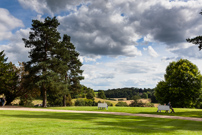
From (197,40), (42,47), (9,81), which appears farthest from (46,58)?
(197,40)

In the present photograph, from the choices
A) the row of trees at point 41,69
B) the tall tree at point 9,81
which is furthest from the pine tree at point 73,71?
the tall tree at point 9,81

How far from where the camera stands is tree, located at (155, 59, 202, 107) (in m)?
36.1

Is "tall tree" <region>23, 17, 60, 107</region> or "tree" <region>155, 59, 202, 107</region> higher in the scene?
"tall tree" <region>23, 17, 60, 107</region>

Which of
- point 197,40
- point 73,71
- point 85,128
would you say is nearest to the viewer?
point 85,128

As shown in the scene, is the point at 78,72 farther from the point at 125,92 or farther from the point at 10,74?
the point at 125,92

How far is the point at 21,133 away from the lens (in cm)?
719

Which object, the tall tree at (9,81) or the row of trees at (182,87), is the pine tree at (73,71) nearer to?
the tall tree at (9,81)

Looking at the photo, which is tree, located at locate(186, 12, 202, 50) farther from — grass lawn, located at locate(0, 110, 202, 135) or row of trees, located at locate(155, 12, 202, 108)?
row of trees, located at locate(155, 12, 202, 108)

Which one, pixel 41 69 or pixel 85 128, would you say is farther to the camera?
pixel 41 69

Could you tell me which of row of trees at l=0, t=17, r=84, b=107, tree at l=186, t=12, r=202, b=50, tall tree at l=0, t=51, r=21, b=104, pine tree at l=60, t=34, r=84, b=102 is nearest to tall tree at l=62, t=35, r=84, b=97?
pine tree at l=60, t=34, r=84, b=102

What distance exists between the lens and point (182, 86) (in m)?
37.0

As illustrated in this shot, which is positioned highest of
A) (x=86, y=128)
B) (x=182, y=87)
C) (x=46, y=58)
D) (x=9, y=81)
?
(x=46, y=58)

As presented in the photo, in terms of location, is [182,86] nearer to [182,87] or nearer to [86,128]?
[182,87]

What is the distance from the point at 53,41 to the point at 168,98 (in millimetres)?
27526
